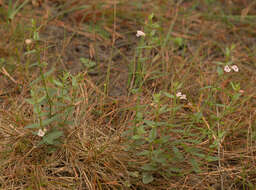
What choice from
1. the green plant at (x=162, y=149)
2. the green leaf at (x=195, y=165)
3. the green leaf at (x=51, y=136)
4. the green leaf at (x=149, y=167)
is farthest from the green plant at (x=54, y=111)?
the green leaf at (x=195, y=165)

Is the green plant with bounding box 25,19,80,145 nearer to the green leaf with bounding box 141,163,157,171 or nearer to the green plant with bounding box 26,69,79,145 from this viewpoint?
the green plant with bounding box 26,69,79,145

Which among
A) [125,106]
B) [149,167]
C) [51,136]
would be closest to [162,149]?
[149,167]

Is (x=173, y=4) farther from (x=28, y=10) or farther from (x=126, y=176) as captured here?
(x=126, y=176)

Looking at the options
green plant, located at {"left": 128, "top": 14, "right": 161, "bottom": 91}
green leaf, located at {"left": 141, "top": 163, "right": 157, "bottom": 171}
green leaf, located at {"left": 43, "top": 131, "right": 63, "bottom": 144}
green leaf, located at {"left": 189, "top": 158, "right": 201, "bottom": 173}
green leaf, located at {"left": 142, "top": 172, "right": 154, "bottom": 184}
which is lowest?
green leaf, located at {"left": 142, "top": 172, "right": 154, "bottom": 184}

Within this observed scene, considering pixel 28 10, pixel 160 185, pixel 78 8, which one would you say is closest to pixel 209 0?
pixel 78 8

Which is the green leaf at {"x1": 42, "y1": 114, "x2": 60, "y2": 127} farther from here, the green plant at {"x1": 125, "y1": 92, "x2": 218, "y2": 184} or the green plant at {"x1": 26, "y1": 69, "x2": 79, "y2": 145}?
the green plant at {"x1": 125, "y1": 92, "x2": 218, "y2": 184}

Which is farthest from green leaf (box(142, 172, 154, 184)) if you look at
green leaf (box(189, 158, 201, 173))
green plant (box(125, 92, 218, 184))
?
green leaf (box(189, 158, 201, 173))

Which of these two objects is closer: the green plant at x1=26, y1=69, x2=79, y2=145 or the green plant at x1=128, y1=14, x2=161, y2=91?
the green plant at x1=26, y1=69, x2=79, y2=145

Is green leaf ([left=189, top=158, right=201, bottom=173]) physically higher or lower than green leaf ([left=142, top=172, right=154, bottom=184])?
higher
